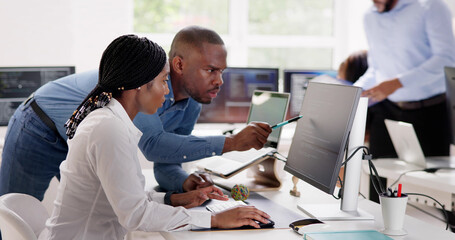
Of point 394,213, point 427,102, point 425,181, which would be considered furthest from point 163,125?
point 427,102

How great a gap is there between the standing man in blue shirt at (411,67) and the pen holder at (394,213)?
5.82 feet

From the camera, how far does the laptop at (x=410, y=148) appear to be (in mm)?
2502

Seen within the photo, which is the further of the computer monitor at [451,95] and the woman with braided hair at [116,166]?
the computer monitor at [451,95]

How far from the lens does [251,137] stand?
72.5 inches

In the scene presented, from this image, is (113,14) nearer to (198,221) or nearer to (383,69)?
(383,69)

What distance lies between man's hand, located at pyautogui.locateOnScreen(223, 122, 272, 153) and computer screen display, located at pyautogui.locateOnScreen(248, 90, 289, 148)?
310mm

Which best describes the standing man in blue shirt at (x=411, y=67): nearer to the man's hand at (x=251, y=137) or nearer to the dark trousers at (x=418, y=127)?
the dark trousers at (x=418, y=127)

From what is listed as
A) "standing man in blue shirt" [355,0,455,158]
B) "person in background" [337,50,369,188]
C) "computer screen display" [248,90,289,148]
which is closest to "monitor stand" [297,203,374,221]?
"computer screen display" [248,90,289,148]

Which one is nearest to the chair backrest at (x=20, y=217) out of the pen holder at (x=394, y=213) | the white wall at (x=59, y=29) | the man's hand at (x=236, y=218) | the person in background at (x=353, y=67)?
the man's hand at (x=236, y=218)

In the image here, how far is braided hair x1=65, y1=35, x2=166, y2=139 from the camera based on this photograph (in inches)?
54.9

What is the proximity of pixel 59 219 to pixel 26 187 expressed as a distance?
2.66 feet

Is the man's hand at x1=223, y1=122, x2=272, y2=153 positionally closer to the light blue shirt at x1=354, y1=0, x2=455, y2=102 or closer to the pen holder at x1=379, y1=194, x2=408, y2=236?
the pen holder at x1=379, y1=194, x2=408, y2=236

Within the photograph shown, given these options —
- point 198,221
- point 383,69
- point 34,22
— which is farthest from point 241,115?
point 198,221

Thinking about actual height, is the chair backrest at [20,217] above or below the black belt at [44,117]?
below
